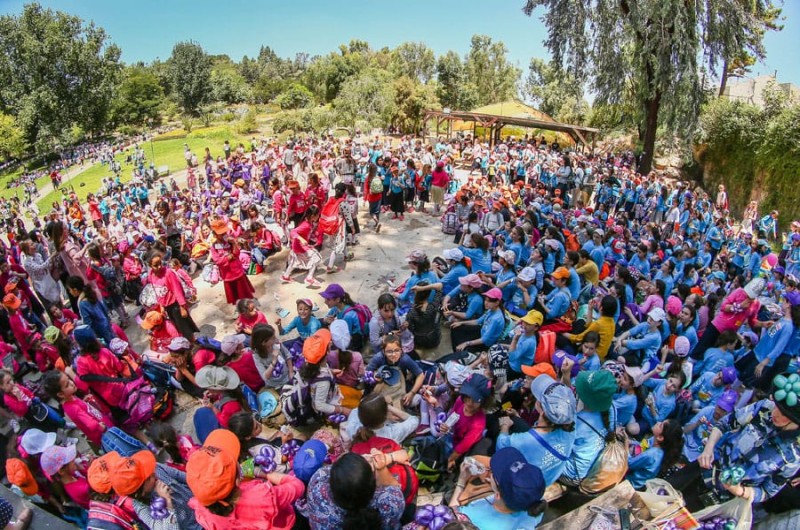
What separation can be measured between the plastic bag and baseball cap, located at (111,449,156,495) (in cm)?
398

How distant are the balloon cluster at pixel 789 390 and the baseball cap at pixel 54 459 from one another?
5482mm

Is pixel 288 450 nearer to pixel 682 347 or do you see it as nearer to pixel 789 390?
pixel 789 390

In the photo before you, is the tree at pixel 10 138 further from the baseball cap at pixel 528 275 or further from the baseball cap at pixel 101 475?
the baseball cap at pixel 528 275

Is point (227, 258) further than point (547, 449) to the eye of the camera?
Yes

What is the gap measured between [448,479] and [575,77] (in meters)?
20.6

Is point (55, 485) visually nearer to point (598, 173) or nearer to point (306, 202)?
point (306, 202)

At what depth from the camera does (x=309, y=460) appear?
10.6ft

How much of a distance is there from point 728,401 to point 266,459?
4.14 meters

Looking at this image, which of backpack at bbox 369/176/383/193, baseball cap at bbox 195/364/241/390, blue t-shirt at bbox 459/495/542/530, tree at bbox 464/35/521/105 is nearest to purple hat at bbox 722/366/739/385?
blue t-shirt at bbox 459/495/542/530

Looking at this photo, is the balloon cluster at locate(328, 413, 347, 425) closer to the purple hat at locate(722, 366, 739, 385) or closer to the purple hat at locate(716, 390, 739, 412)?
the purple hat at locate(716, 390, 739, 412)

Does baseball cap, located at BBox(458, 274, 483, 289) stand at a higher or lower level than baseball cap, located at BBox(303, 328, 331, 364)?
higher

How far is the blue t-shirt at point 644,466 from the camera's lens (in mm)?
3793

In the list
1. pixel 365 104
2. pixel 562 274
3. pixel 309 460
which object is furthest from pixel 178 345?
pixel 365 104

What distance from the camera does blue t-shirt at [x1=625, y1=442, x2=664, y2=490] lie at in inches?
149
